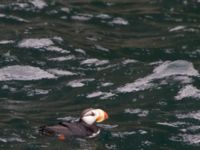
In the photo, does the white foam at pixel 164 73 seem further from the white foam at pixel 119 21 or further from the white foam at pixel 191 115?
the white foam at pixel 119 21

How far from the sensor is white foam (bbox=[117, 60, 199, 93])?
18578 mm

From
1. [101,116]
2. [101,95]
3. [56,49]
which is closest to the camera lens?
[101,116]

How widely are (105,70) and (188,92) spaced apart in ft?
6.88

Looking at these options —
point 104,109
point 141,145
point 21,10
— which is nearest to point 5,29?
point 21,10

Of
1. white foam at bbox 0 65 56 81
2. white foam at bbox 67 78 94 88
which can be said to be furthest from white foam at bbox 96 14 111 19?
white foam at bbox 67 78 94 88

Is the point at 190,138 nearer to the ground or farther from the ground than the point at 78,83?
nearer to the ground

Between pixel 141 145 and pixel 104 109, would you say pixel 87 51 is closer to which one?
pixel 104 109

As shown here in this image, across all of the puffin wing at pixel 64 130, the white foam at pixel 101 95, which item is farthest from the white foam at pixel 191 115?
the puffin wing at pixel 64 130

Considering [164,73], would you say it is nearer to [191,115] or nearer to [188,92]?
[188,92]

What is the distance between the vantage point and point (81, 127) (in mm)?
15867

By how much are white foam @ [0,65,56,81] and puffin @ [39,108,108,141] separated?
2.51 meters

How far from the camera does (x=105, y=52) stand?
20.5 metres

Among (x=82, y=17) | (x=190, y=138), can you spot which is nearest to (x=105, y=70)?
(x=82, y=17)

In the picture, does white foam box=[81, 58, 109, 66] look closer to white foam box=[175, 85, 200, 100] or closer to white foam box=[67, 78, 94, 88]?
white foam box=[67, 78, 94, 88]
